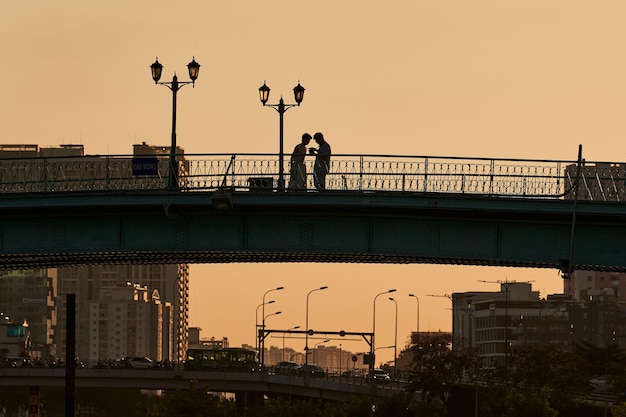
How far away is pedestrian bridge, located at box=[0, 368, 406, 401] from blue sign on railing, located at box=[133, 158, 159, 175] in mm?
107549

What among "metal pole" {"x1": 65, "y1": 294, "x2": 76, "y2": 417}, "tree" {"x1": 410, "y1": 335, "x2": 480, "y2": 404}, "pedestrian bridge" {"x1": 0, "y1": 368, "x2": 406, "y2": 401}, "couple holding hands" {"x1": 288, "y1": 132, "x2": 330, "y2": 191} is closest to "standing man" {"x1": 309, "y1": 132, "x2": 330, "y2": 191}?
"couple holding hands" {"x1": 288, "y1": 132, "x2": 330, "y2": 191}

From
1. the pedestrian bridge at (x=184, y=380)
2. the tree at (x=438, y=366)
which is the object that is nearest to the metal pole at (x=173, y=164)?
the tree at (x=438, y=366)

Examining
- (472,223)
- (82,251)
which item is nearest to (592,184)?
(472,223)

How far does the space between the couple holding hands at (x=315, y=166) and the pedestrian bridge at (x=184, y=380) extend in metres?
108

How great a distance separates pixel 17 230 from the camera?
60000 mm

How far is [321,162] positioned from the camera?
196 feet

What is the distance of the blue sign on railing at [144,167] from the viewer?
200ft

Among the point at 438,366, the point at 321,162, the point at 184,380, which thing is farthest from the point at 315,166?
the point at 184,380

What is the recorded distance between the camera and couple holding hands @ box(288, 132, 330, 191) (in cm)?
5931

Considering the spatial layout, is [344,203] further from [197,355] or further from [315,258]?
[197,355]

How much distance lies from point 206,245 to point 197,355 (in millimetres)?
132878

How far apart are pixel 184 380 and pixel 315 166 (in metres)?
121

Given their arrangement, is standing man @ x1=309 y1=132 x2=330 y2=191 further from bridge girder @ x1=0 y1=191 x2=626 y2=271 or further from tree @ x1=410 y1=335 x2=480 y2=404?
tree @ x1=410 y1=335 x2=480 y2=404

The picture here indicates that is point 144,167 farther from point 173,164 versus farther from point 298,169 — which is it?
point 298,169
